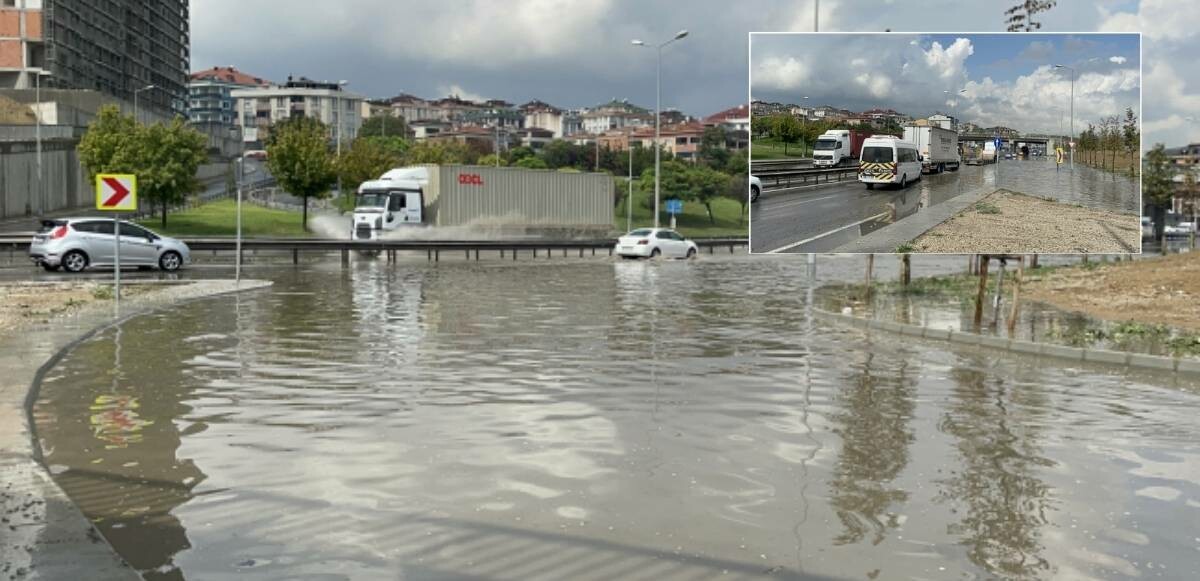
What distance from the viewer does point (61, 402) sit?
1221 centimetres

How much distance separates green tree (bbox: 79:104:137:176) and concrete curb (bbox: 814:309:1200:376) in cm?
5227

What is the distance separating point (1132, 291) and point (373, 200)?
3187 centimetres

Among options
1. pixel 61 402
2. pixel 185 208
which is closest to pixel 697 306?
pixel 61 402

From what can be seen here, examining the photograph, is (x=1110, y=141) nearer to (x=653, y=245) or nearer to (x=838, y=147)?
(x=838, y=147)

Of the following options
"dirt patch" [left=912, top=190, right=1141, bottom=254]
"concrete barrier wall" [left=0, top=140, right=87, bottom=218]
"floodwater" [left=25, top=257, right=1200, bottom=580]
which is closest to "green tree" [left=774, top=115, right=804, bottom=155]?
"dirt patch" [left=912, top=190, right=1141, bottom=254]

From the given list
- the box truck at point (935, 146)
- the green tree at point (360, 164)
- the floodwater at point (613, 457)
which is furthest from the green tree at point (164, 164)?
the box truck at point (935, 146)

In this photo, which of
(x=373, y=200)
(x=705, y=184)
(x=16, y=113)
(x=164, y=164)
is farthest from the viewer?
(x=705, y=184)

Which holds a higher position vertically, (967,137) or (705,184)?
(705,184)

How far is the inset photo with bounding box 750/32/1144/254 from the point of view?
15930 mm

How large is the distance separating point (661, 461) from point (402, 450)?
2088 millimetres

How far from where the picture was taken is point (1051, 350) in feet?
57.0

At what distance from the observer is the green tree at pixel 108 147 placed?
63.9 metres

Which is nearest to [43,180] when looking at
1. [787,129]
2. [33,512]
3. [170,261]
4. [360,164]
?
[360,164]

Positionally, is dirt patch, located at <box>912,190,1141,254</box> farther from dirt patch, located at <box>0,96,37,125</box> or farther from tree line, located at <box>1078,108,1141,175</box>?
dirt patch, located at <box>0,96,37,125</box>
